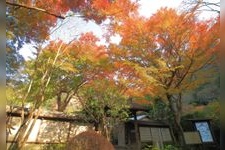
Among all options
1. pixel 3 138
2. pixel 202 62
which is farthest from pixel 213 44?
pixel 3 138

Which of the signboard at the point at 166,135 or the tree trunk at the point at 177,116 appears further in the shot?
the signboard at the point at 166,135

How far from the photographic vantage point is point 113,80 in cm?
1366

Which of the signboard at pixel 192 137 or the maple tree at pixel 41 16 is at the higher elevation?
the maple tree at pixel 41 16

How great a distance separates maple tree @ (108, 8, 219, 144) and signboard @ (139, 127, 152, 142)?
1.45 m

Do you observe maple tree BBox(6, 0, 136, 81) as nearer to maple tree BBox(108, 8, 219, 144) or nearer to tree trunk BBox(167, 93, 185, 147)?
maple tree BBox(108, 8, 219, 144)

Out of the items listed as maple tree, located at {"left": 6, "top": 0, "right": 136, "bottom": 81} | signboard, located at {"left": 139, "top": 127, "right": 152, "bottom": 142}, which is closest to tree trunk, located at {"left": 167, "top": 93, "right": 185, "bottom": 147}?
signboard, located at {"left": 139, "top": 127, "right": 152, "bottom": 142}

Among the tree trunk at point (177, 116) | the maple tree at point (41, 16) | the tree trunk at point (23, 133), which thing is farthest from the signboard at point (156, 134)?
the maple tree at point (41, 16)

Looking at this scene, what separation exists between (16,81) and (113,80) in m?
4.08

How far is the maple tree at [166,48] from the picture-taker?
43.0 ft

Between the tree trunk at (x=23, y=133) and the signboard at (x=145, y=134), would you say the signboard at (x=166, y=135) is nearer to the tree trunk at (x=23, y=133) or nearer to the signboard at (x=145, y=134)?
the signboard at (x=145, y=134)

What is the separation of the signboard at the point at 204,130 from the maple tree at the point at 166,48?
93 centimetres

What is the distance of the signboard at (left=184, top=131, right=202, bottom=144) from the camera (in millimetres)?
13562

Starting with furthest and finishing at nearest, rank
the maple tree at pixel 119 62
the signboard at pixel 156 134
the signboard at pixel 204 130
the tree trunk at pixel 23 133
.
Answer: the signboard at pixel 156 134
the signboard at pixel 204 130
the maple tree at pixel 119 62
the tree trunk at pixel 23 133

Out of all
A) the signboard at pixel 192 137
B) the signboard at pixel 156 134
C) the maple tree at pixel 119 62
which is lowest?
the signboard at pixel 192 137
